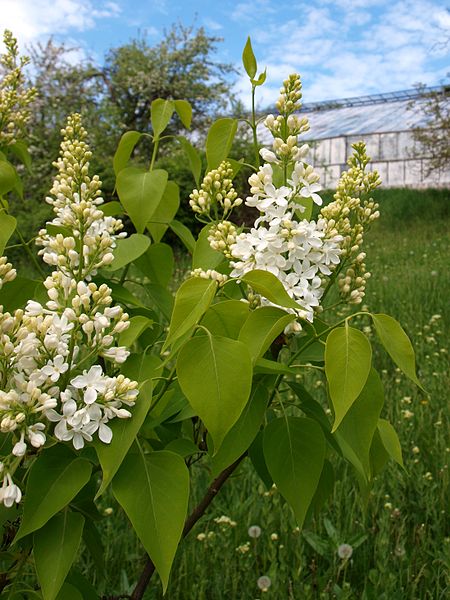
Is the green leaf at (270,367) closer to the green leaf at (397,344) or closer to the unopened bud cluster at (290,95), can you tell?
the green leaf at (397,344)

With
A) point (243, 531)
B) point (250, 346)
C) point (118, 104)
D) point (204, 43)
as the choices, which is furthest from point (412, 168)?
point (250, 346)

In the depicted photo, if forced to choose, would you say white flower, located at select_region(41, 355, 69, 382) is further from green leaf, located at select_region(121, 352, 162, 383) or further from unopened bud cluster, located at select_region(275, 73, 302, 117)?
unopened bud cluster, located at select_region(275, 73, 302, 117)

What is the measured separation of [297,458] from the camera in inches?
41.3

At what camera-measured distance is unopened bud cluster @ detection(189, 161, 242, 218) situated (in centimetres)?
120

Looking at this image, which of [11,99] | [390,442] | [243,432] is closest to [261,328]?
[243,432]

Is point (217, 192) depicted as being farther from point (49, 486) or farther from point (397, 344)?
Result: point (49, 486)

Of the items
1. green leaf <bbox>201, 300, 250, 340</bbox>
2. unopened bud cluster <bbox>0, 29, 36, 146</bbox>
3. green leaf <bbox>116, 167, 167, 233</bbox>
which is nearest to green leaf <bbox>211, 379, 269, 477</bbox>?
green leaf <bbox>201, 300, 250, 340</bbox>

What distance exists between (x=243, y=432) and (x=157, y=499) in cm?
18

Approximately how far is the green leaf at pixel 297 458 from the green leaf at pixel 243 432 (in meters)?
0.06

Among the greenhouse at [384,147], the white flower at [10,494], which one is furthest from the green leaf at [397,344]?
the greenhouse at [384,147]

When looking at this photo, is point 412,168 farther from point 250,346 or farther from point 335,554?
point 250,346

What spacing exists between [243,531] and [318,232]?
1714mm

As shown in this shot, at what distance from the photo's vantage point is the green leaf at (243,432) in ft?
3.25

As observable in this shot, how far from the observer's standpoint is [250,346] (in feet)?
3.04
